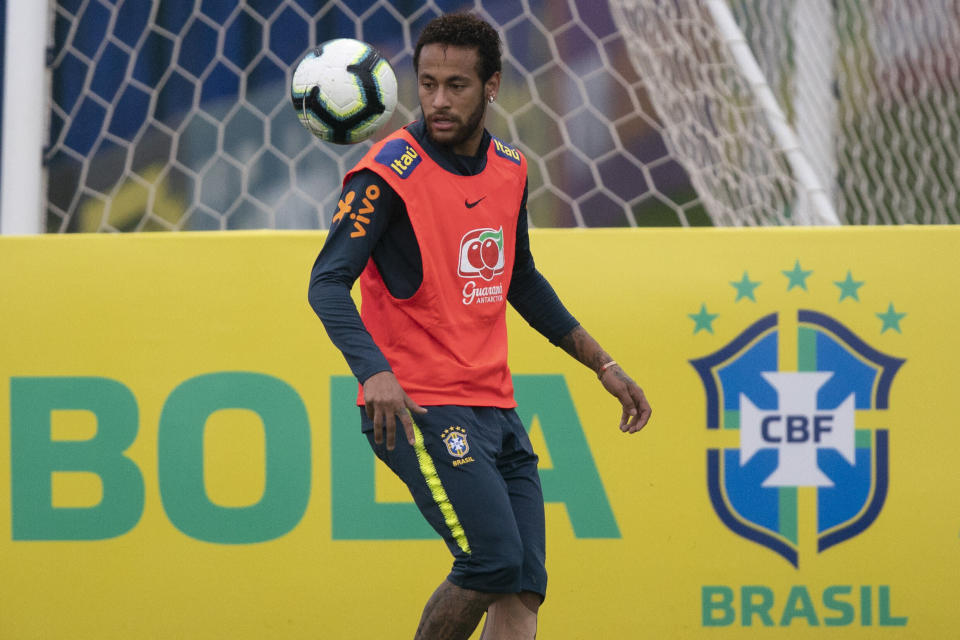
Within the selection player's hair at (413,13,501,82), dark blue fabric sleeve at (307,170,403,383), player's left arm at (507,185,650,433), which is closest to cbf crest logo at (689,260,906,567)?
player's left arm at (507,185,650,433)

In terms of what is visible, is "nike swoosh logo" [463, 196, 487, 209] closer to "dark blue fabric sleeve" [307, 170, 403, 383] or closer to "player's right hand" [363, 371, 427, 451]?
"dark blue fabric sleeve" [307, 170, 403, 383]

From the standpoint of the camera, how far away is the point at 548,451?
3.42 metres

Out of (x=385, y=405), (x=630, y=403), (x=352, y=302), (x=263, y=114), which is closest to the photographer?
(x=385, y=405)

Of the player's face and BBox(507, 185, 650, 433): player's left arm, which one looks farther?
BBox(507, 185, 650, 433): player's left arm

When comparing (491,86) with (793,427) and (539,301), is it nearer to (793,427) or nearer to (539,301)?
(539,301)

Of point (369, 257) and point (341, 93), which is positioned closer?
point (369, 257)

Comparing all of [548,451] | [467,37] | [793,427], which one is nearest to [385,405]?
[467,37]

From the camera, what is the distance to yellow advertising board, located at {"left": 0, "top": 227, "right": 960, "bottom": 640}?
11.1 feet

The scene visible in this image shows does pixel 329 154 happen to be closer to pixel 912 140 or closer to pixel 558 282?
pixel 558 282

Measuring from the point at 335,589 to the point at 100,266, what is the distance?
1.17 m

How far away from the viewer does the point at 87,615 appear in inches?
133

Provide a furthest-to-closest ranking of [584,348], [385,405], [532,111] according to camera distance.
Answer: [532,111]
[584,348]
[385,405]

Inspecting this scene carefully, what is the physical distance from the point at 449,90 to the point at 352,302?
1.65 feet

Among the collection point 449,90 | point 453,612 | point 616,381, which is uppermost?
point 449,90
